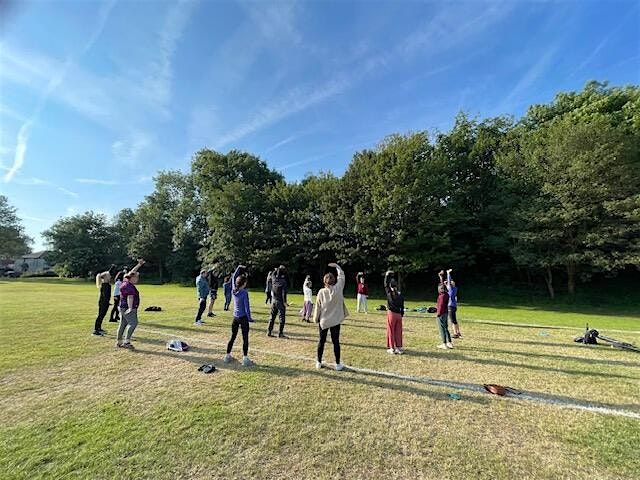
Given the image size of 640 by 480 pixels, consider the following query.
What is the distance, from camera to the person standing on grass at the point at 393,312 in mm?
8359

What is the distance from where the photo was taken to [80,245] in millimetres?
57750

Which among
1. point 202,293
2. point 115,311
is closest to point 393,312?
point 202,293

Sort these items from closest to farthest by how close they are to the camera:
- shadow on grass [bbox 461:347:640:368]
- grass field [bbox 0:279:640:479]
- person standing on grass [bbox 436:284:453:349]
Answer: grass field [bbox 0:279:640:479] < shadow on grass [bbox 461:347:640:368] < person standing on grass [bbox 436:284:453:349]

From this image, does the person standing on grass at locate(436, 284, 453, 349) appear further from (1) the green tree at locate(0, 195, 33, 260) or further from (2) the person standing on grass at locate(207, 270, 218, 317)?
(1) the green tree at locate(0, 195, 33, 260)

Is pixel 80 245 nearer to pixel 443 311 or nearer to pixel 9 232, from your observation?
pixel 9 232

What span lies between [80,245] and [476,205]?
214ft

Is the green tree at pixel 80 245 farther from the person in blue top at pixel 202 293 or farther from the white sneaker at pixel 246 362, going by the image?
the white sneaker at pixel 246 362

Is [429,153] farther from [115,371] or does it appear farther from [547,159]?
[115,371]

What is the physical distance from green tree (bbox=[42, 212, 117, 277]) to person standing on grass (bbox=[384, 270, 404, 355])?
63.6 m

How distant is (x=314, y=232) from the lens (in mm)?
34031

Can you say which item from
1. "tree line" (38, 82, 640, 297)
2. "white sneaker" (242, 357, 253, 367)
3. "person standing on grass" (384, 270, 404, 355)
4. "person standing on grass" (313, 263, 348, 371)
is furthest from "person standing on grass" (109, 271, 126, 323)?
"tree line" (38, 82, 640, 297)

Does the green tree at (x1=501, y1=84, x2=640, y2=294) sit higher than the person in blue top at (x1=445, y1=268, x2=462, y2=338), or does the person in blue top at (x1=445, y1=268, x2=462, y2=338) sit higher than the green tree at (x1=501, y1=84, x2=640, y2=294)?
the green tree at (x1=501, y1=84, x2=640, y2=294)

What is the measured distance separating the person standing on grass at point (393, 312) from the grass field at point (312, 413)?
0.42 metres

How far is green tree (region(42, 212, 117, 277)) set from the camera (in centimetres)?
5662
